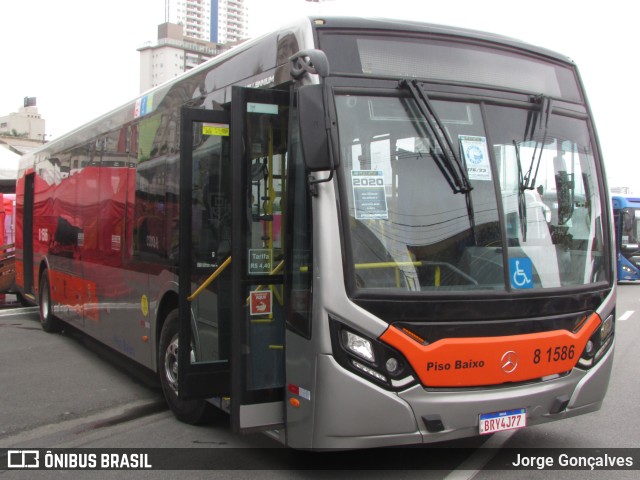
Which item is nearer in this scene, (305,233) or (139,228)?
(305,233)

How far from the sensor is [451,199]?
448 cm

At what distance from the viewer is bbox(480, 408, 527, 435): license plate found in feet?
14.5

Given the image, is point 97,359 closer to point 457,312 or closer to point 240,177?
point 240,177

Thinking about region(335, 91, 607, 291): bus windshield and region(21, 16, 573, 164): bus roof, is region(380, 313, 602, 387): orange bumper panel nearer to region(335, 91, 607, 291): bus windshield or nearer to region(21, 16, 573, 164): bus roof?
region(335, 91, 607, 291): bus windshield

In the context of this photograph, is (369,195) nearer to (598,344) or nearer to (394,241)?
(394,241)

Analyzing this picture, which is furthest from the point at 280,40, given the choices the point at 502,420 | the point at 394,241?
the point at 502,420

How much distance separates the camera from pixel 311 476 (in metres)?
4.79

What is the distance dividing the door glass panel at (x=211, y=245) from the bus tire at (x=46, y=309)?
6.60 metres

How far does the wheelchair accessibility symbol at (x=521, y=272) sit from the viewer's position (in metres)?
4.57

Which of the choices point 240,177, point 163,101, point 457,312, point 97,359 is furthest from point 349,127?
point 97,359

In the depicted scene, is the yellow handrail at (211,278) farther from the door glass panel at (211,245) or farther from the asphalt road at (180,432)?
the asphalt road at (180,432)

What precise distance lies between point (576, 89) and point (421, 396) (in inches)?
107

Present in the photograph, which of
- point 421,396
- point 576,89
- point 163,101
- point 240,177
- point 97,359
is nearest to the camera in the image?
point 421,396

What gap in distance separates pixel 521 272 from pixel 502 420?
962mm
